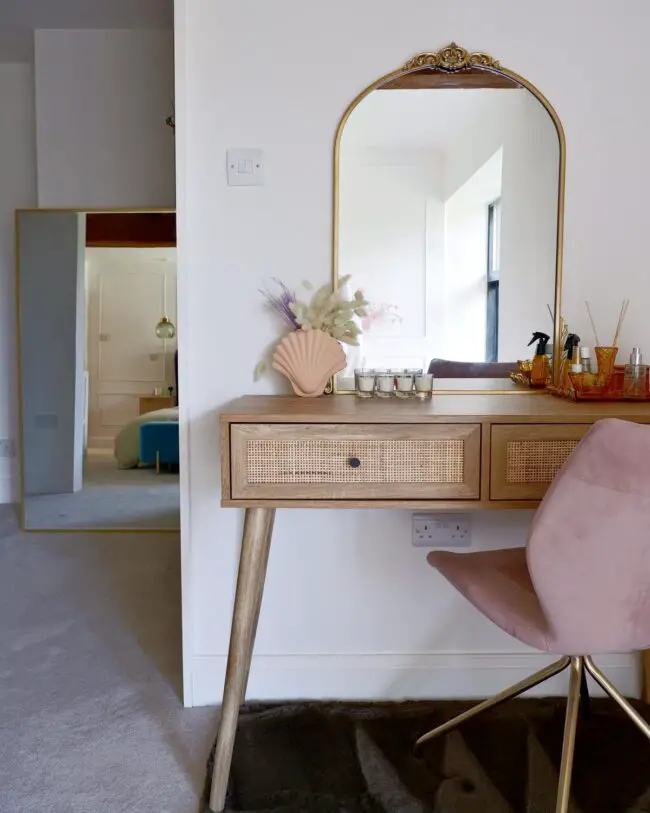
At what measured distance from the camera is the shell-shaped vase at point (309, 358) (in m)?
1.80

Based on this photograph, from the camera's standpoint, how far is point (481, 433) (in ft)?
4.82

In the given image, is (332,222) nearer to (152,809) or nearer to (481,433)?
(481,433)

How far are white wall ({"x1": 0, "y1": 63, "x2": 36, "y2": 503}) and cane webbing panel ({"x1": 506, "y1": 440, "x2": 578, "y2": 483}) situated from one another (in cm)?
338

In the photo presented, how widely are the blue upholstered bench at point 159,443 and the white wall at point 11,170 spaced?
1.04m

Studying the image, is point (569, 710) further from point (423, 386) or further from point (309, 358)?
point (309, 358)

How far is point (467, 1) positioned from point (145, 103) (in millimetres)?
2280

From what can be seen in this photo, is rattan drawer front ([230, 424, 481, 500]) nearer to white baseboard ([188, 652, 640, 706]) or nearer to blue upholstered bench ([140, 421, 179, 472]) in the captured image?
white baseboard ([188, 652, 640, 706])

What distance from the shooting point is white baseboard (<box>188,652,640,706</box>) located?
77.5 inches

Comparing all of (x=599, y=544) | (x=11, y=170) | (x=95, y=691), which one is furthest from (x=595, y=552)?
(x=11, y=170)

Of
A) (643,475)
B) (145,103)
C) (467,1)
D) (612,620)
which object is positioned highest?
(145,103)

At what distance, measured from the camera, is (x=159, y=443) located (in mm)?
3559

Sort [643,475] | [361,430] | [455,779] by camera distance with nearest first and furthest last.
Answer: [643,475], [361,430], [455,779]

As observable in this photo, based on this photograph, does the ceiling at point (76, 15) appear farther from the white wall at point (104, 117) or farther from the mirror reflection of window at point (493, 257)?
the mirror reflection of window at point (493, 257)

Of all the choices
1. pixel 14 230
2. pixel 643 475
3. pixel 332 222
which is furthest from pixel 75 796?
pixel 14 230
